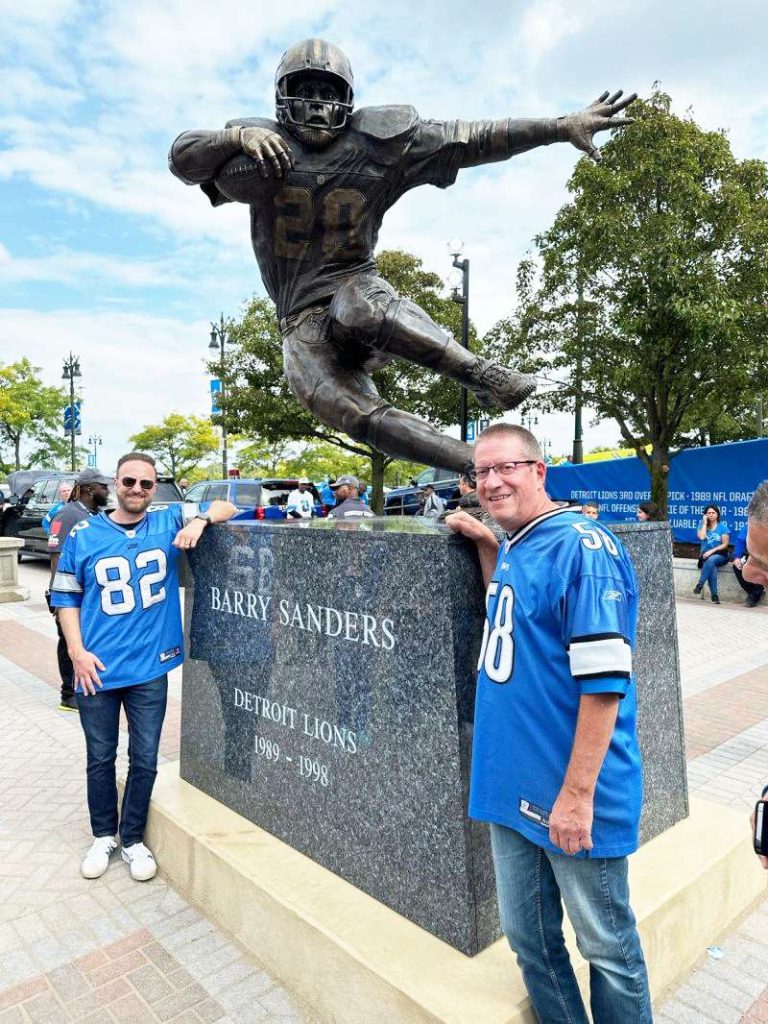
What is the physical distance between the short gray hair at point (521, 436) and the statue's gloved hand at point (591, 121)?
2.02 m

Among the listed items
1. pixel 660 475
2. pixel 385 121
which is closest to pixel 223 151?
pixel 385 121

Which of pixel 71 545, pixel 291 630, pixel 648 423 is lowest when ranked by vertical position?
pixel 291 630

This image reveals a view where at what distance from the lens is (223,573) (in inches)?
130

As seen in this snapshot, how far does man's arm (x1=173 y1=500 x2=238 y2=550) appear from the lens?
3174 millimetres

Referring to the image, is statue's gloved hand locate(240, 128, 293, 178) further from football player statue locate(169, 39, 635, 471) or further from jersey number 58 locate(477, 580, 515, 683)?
jersey number 58 locate(477, 580, 515, 683)

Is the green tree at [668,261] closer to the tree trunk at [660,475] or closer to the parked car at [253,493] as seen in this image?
the tree trunk at [660,475]

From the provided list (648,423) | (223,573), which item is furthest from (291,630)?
(648,423)

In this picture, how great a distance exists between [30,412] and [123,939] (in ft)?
132

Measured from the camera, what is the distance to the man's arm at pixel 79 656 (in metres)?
3.04

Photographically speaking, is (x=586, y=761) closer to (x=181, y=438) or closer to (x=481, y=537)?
(x=481, y=537)

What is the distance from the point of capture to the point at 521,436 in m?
1.92

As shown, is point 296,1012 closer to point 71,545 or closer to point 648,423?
point 71,545

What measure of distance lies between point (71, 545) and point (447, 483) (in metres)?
12.9

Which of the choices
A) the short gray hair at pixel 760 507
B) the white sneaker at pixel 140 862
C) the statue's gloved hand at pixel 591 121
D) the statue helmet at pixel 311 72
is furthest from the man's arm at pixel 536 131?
the white sneaker at pixel 140 862
